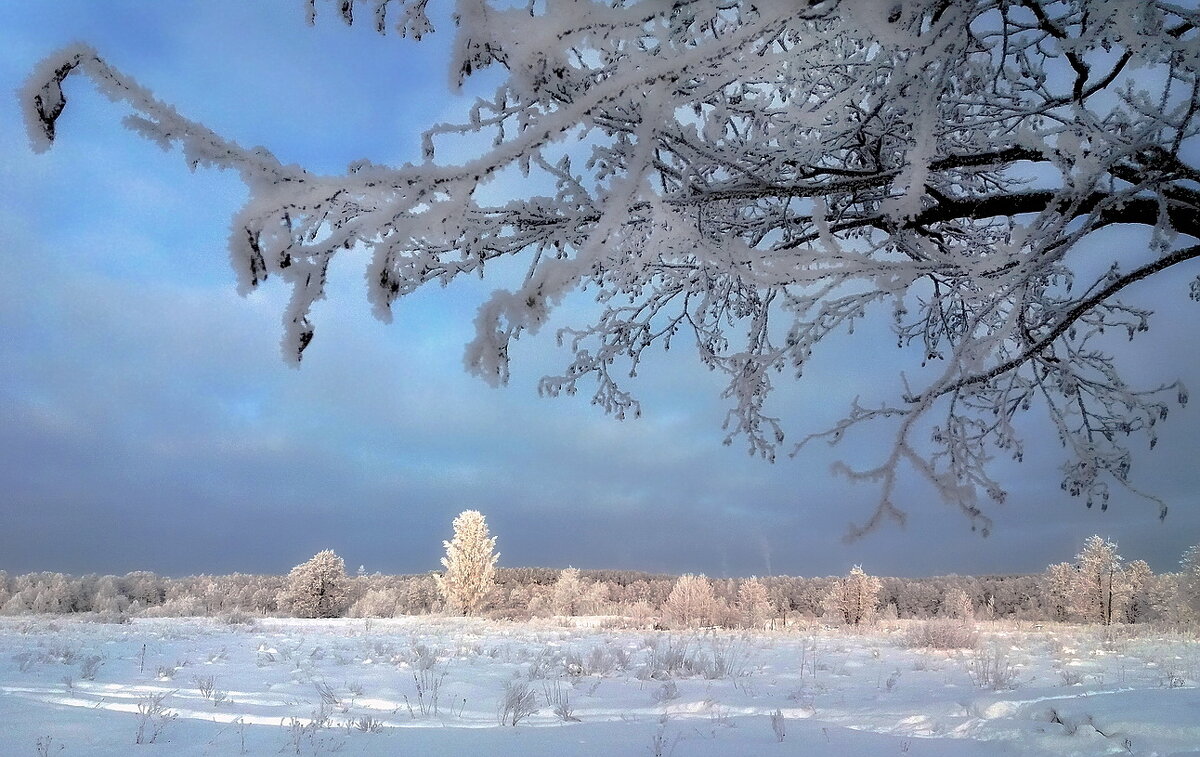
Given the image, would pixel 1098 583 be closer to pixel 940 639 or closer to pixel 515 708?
pixel 940 639

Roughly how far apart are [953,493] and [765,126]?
177 cm

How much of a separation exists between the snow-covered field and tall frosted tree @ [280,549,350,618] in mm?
19979

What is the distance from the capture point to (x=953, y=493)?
2623mm

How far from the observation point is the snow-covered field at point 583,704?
363cm

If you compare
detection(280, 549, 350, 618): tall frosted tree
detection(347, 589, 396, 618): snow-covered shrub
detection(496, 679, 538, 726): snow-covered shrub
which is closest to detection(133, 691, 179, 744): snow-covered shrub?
detection(496, 679, 538, 726): snow-covered shrub

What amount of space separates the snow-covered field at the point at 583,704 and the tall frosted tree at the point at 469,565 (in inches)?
883

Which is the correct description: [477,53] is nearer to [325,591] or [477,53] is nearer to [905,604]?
[325,591]

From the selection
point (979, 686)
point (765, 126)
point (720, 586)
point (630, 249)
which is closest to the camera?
point (765, 126)

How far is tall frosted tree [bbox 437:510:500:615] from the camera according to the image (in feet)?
100

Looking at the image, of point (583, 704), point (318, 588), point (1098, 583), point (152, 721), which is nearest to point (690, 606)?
point (583, 704)

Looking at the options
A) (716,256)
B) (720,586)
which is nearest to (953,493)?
(716,256)

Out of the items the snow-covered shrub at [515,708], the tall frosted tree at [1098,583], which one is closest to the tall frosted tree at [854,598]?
the tall frosted tree at [1098,583]

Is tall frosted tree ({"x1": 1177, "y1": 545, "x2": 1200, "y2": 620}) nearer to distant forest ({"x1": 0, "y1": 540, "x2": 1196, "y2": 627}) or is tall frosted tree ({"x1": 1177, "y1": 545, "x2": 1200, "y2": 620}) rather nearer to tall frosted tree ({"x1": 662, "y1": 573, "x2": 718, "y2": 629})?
distant forest ({"x1": 0, "y1": 540, "x2": 1196, "y2": 627})

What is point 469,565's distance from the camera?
31172mm
